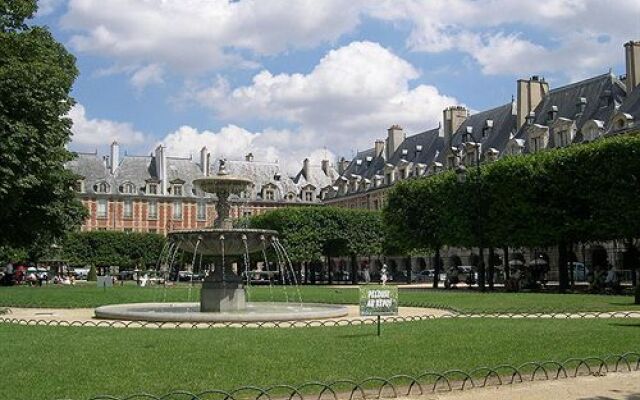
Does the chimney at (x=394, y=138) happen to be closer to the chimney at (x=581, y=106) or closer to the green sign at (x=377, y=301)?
the chimney at (x=581, y=106)

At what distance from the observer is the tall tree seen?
2461cm

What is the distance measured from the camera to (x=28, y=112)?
25.7 metres

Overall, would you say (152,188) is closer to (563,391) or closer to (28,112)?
(28,112)

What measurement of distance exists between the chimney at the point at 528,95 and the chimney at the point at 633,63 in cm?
1160

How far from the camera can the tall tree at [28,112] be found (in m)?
24.6

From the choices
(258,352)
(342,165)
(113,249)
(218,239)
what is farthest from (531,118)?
(258,352)

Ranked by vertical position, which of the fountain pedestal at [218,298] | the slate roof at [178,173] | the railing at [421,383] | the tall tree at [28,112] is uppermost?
the slate roof at [178,173]

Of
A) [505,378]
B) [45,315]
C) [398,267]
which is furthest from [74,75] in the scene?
[398,267]

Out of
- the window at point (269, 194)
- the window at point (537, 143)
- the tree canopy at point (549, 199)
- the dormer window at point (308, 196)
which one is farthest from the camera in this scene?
the dormer window at point (308, 196)

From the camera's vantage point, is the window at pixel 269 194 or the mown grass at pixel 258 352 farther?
the window at pixel 269 194

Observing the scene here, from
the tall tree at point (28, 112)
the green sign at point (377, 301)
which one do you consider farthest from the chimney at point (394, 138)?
the green sign at point (377, 301)

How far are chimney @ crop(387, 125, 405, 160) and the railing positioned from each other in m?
79.8

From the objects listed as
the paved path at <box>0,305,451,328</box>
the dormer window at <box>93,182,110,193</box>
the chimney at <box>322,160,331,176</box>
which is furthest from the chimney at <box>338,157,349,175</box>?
the paved path at <box>0,305,451,328</box>

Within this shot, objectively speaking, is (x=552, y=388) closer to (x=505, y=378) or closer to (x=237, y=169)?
(x=505, y=378)
